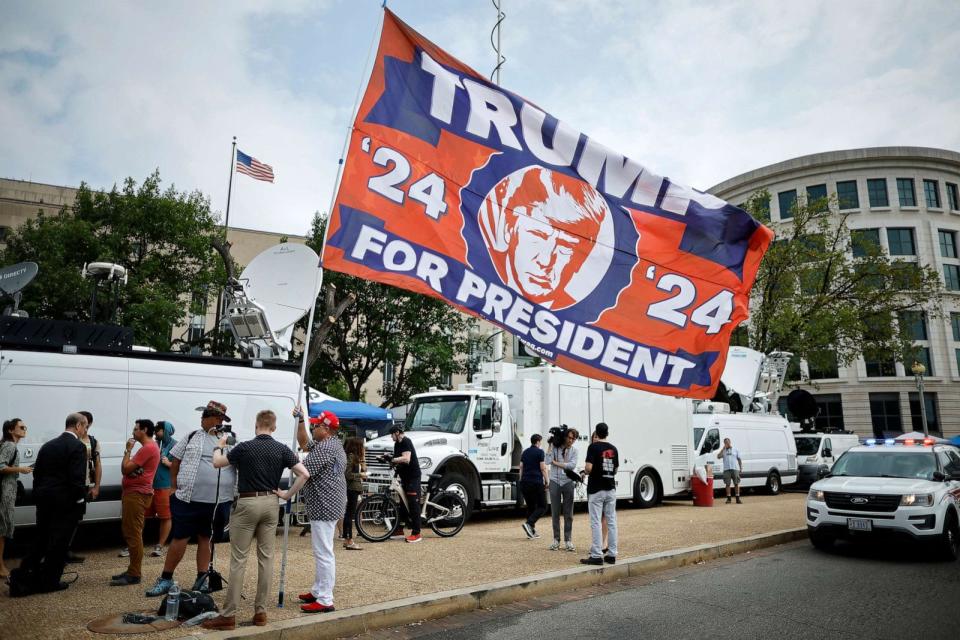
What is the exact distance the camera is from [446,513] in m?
11.8

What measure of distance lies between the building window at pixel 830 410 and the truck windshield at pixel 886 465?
4574 cm

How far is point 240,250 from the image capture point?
45.0 meters

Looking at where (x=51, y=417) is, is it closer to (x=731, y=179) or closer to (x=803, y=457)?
(x=803, y=457)

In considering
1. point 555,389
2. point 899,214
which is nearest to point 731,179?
point 899,214

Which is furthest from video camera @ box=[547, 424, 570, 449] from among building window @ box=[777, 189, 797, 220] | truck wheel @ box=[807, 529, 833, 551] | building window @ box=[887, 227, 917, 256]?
building window @ box=[887, 227, 917, 256]

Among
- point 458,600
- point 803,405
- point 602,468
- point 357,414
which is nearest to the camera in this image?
point 458,600

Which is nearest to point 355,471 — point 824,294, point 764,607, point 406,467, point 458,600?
point 406,467

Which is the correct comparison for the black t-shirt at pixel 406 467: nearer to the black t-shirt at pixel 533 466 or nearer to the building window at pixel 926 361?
the black t-shirt at pixel 533 466

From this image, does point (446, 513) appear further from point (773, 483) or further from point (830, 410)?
point (830, 410)

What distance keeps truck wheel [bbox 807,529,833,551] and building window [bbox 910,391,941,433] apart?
1900 inches

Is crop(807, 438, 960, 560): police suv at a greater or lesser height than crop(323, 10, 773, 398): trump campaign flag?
lesser

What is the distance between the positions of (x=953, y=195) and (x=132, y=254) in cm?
6189

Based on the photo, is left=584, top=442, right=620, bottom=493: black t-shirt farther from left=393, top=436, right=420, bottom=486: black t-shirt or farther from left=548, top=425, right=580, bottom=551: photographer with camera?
left=393, top=436, right=420, bottom=486: black t-shirt

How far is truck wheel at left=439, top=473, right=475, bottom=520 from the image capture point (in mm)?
12758
